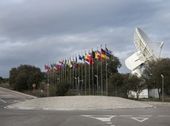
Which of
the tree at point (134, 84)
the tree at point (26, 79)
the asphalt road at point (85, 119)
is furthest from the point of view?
the tree at point (26, 79)

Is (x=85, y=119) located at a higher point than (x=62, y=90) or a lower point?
lower

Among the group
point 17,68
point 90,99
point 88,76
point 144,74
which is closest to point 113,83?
point 144,74

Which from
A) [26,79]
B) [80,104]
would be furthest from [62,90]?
[26,79]

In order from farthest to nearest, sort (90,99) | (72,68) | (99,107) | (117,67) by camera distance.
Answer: (117,67), (72,68), (90,99), (99,107)

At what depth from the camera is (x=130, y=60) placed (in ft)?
436

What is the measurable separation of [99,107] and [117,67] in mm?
114195

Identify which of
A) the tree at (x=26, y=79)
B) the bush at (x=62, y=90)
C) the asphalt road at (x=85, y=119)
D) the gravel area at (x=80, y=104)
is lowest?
the asphalt road at (x=85, y=119)

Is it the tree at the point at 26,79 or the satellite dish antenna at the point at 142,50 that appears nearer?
the satellite dish antenna at the point at 142,50

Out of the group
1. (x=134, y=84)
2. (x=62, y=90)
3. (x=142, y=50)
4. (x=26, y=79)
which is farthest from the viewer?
(x=26, y=79)

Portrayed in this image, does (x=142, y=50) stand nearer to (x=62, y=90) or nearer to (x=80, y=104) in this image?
(x=62, y=90)

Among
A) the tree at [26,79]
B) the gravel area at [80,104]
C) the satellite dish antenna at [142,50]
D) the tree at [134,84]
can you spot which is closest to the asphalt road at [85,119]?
the gravel area at [80,104]

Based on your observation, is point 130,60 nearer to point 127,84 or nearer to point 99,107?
point 127,84

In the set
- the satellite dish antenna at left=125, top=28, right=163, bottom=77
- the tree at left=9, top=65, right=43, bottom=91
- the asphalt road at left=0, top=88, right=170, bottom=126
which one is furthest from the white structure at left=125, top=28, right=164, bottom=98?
the asphalt road at left=0, top=88, right=170, bottom=126

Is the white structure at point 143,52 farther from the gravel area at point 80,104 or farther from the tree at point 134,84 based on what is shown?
the gravel area at point 80,104
